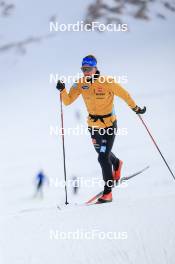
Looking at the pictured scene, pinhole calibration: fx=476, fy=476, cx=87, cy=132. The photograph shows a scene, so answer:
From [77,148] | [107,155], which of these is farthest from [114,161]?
[77,148]

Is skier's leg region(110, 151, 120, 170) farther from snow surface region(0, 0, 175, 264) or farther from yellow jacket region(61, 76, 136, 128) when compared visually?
yellow jacket region(61, 76, 136, 128)

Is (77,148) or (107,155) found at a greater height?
(107,155)

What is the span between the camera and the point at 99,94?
4.49 m

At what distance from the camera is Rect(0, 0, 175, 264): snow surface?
3.53 m

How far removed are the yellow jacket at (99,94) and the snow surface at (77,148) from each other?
34.5 inches

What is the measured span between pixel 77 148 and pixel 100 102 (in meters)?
13.1

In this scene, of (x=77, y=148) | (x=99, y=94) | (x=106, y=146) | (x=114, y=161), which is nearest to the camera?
(x=99, y=94)

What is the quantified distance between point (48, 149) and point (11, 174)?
9.13 feet

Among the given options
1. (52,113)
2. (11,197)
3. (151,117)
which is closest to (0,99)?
(52,113)

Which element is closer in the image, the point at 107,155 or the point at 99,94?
the point at 99,94

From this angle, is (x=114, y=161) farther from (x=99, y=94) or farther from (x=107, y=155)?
(x=99, y=94)

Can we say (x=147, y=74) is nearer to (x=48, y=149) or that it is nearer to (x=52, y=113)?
(x=52, y=113)

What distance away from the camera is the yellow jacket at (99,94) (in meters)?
4.47

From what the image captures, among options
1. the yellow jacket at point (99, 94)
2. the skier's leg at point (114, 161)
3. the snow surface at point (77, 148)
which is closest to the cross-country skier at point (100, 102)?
the yellow jacket at point (99, 94)
